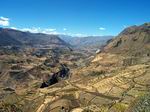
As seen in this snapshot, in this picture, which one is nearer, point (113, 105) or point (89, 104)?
point (113, 105)

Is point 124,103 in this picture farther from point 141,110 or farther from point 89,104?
point 141,110

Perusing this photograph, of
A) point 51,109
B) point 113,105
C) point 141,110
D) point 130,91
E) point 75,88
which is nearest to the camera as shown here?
point 141,110

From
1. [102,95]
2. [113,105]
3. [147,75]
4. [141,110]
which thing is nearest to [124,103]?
[113,105]

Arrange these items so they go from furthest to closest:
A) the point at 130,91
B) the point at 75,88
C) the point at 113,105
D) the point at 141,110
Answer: the point at 75,88 < the point at 130,91 < the point at 113,105 < the point at 141,110

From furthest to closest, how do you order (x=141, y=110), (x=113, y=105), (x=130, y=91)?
(x=130, y=91), (x=113, y=105), (x=141, y=110)

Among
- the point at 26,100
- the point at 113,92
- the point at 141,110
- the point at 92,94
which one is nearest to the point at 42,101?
the point at 26,100

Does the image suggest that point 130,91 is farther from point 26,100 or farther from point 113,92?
point 26,100

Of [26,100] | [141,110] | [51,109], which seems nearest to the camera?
[141,110]

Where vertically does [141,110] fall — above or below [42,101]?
above

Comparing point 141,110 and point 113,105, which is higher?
point 141,110
